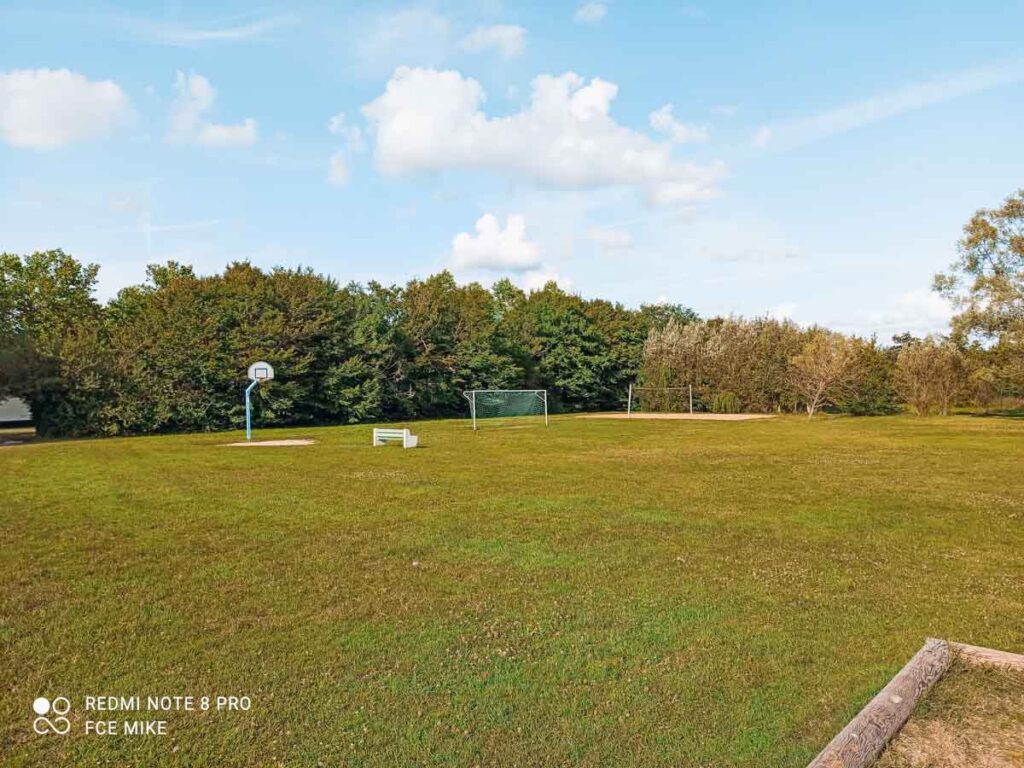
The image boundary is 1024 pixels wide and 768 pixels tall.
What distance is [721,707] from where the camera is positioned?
392 centimetres

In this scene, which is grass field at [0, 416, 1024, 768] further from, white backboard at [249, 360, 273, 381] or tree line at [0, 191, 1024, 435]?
tree line at [0, 191, 1024, 435]

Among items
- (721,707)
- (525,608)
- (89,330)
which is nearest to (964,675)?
(721,707)

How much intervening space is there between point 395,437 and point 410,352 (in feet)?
56.0

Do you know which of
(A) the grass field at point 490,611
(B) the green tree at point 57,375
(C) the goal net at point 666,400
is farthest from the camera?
(C) the goal net at point 666,400

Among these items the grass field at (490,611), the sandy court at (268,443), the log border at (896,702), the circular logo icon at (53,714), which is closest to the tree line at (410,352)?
the sandy court at (268,443)

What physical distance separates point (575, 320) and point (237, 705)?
48246 millimetres

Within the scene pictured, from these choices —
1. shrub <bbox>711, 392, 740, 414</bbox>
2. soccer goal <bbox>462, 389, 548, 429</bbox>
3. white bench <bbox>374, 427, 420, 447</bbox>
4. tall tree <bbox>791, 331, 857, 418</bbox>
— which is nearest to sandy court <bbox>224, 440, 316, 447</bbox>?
white bench <bbox>374, 427, 420, 447</bbox>

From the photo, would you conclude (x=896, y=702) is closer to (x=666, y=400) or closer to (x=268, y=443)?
(x=268, y=443)

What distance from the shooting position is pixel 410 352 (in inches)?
1599

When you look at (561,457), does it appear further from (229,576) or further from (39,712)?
(39,712)

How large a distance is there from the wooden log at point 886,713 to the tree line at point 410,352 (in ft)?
97.9

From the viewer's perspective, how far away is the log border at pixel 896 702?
10.7 ft

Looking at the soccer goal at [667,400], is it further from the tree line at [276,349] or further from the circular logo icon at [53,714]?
the circular logo icon at [53,714]

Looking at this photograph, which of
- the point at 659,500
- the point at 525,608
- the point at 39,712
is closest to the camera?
the point at 39,712
